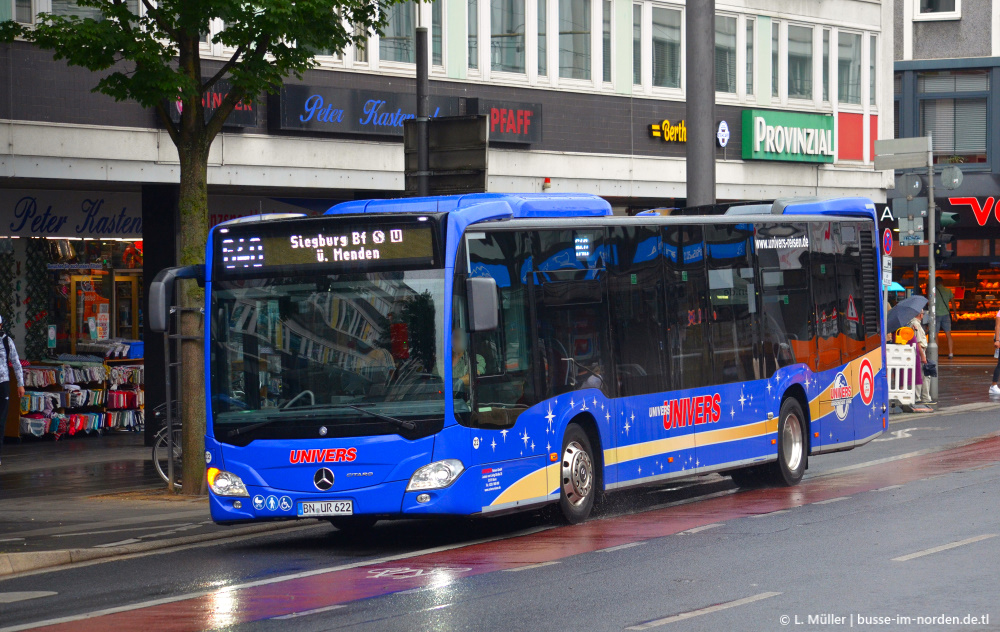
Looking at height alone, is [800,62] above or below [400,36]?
above

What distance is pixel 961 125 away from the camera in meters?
45.0

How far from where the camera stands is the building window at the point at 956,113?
1764 inches

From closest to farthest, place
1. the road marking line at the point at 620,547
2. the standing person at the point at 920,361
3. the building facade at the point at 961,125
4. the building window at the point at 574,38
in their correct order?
the road marking line at the point at 620,547, the building window at the point at 574,38, the standing person at the point at 920,361, the building facade at the point at 961,125

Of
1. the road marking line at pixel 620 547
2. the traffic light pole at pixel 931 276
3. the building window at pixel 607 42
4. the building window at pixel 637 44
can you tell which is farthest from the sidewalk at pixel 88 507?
the traffic light pole at pixel 931 276

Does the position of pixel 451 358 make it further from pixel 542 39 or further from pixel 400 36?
pixel 542 39

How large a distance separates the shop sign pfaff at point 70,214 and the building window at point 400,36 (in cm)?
450

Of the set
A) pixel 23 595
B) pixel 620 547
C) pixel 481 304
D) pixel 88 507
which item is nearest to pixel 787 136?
pixel 88 507

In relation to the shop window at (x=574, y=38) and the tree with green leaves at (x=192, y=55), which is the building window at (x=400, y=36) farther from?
the tree with green leaves at (x=192, y=55)

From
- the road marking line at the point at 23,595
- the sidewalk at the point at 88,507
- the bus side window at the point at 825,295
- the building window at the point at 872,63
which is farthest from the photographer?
the building window at the point at 872,63

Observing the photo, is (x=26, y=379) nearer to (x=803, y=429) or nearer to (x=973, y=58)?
(x=803, y=429)

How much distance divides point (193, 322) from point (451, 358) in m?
5.71

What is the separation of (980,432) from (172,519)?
494 inches

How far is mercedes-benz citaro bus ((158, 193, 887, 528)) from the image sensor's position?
38.7 feet

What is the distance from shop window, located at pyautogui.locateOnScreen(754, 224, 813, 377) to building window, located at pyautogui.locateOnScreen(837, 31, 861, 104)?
16543mm
